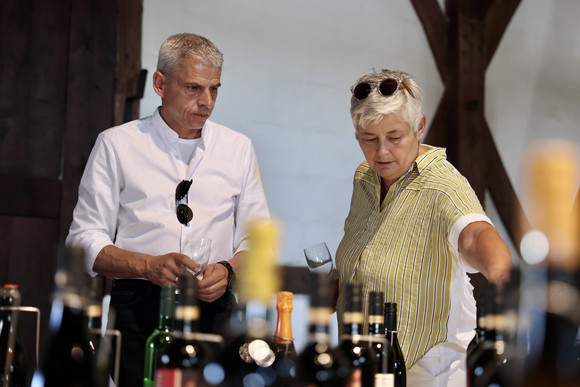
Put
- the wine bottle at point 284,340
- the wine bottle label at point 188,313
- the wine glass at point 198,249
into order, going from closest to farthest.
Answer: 1. the wine bottle label at point 188,313
2. the wine bottle at point 284,340
3. the wine glass at point 198,249

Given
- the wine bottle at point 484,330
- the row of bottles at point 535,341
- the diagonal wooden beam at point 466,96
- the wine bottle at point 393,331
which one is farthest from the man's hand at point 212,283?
the diagonal wooden beam at point 466,96

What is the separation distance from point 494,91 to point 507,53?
1.22 feet

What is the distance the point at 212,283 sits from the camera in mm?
2115

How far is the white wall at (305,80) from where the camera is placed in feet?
15.8

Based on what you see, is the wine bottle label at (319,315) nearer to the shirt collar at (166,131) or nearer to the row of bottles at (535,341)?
the row of bottles at (535,341)

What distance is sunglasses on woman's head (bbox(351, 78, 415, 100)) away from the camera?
201 centimetres

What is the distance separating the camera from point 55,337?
4.04 feet

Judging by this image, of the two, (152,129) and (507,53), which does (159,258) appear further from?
(507,53)

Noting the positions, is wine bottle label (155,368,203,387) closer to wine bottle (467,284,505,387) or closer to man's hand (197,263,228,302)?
wine bottle (467,284,505,387)

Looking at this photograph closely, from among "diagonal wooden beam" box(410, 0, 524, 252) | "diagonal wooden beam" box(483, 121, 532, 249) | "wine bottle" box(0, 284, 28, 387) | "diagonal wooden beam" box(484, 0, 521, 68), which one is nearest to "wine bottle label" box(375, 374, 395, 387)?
"wine bottle" box(0, 284, 28, 387)

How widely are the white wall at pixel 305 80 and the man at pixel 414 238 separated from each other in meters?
2.70

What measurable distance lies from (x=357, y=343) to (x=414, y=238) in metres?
0.81

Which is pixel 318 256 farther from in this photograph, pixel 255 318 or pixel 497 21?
pixel 497 21

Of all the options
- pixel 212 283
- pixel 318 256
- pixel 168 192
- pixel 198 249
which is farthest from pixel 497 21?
pixel 198 249
